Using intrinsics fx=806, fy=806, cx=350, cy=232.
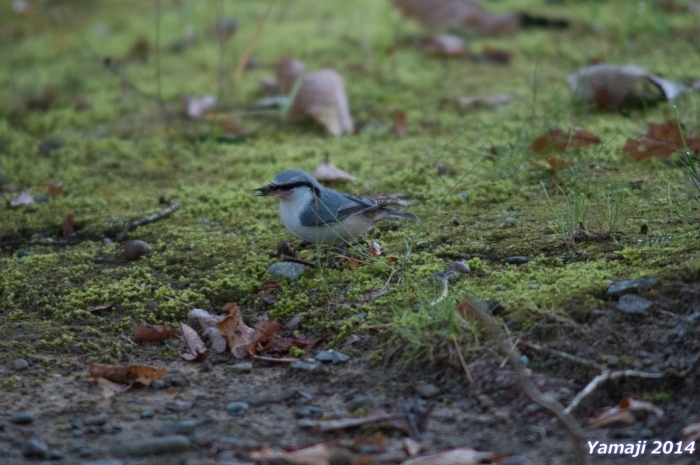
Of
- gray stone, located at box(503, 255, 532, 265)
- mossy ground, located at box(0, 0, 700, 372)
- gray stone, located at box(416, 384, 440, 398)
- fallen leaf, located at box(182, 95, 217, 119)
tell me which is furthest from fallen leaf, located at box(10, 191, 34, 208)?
gray stone, located at box(416, 384, 440, 398)

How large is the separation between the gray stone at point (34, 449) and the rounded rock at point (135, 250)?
1447 millimetres

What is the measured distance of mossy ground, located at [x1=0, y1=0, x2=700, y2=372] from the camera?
10.5 ft

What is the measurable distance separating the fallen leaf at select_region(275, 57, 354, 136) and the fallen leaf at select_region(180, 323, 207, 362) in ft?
Result: 8.44

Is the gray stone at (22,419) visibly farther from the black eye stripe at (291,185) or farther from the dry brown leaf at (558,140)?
the dry brown leaf at (558,140)

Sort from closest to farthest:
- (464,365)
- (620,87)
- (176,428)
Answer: (176,428), (464,365), (620,87)

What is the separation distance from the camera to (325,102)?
554 cm

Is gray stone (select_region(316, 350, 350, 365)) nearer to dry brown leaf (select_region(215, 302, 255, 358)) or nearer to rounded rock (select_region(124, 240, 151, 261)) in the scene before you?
dry brown leaf (select_region(215, 302, 255, 358))

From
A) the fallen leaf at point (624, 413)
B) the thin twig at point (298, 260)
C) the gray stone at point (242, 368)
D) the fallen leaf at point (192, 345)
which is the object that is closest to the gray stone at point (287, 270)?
the thin twig at point (298, 260)

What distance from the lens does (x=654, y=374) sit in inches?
98.7

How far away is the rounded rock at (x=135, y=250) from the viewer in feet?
12.4

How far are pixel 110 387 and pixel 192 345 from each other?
39 cm

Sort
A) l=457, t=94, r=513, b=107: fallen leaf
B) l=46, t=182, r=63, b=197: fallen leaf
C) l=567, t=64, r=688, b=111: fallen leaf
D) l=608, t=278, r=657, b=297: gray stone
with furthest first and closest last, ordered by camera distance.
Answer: l=457, t=94, r=513, b=107: fallen leaf
l=567, t=64, r=688, b=111: fallen leaf
l=46, t=182, r=63, b=197: fallen leaf
l=608, t=278, r=657, b=297: gray stone

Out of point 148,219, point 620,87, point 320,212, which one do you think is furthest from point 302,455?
point 620,87

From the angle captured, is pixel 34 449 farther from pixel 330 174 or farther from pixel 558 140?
pixel 558 140
